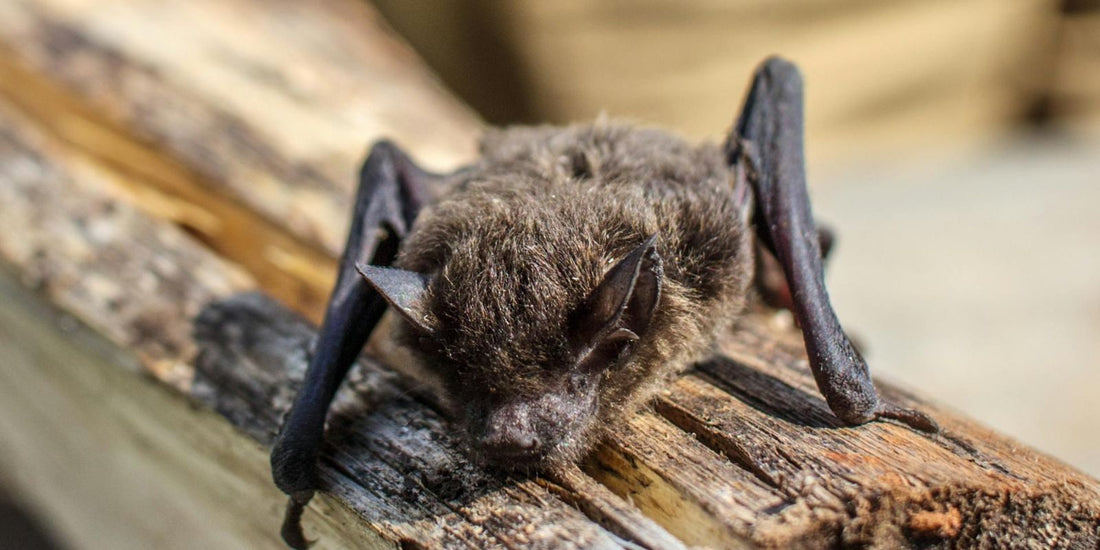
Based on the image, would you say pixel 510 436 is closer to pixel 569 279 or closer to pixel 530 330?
pixel 530 330

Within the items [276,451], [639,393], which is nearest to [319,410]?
[276,451]

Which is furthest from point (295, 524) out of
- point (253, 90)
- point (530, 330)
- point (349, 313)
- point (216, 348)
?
point (253, 90)

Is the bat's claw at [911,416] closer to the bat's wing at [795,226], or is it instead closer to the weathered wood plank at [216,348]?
the bat's wing at [795,226]

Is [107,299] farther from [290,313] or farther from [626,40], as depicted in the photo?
[626,40]

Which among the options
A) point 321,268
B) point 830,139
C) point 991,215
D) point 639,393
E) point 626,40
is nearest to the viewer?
point 639,393

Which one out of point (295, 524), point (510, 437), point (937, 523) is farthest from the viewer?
point (295, 524)

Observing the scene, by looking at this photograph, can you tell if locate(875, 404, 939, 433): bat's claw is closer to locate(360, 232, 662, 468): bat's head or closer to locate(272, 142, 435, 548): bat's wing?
A: locate(360, 232, 662, 468): bat's head
